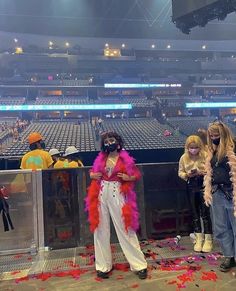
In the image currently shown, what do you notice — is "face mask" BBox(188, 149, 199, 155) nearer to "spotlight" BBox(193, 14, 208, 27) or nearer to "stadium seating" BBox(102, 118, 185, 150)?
"spotlight" BBox(193, 14, 208, 27)

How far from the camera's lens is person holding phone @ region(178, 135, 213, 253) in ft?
11.3

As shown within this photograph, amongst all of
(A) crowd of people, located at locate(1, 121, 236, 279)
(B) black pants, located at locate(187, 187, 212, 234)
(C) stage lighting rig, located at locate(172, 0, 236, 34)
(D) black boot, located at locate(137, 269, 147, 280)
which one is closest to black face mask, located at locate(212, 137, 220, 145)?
(A) crowd of people, located at locate(1, 121, 236, 279)

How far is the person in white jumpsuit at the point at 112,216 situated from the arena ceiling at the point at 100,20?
2031 centimetres

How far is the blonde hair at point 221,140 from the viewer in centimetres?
286

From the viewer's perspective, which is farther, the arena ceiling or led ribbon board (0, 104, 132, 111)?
led ribbon board (0, 104, 132, 111)

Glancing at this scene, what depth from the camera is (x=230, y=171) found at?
2.84m

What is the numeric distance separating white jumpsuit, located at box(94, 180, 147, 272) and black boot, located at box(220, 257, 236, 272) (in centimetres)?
80

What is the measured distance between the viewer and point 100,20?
88.1 feet

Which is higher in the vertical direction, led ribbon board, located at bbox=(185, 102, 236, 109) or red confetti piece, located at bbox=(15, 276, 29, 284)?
led ribbon board, located at bbox=(185, 102, 236, 109)

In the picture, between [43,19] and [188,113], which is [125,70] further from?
[43,19]

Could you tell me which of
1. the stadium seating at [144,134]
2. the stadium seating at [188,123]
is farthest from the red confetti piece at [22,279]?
the stadium seating at [188,123]

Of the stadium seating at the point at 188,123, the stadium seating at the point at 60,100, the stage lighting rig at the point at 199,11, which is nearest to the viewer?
the stage lighting rig at the point at 199,11

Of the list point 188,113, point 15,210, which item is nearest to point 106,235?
point 15,210

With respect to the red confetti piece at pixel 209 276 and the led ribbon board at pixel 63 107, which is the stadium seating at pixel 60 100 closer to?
the led ribbon board at pixel 63 107
